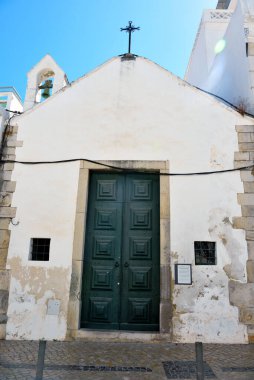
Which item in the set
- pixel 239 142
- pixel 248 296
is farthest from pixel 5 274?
pixel 239 142

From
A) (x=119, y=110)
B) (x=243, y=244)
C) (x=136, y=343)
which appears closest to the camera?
(x=136, y=343)

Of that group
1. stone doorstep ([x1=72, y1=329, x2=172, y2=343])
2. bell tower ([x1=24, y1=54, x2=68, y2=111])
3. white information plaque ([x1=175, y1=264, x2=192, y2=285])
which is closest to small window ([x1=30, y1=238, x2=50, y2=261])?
stone doorstep ([x1=72, y1=329, x2=172, y2=343])

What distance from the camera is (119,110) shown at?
5371 mm

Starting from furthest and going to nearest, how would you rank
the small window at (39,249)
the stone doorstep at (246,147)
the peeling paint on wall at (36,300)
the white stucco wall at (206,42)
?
the white stucco wall at (206,42) → the stone doorstep at (246,147) → the small window at (39,249) → the peeling paint on wall at (36,300)

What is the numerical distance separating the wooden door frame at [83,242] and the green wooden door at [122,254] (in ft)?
0.62

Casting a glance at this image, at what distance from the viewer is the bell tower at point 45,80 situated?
6.69 meters

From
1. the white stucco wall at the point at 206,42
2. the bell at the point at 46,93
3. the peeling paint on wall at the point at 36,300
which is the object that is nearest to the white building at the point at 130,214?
the peeling paint on wall at the point at 36,300

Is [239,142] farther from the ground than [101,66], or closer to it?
closer to it

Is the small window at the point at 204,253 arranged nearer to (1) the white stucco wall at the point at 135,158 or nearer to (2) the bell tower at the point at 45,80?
(1) the white stucco wall at the point at 135,158

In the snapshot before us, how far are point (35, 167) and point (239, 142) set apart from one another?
343 centimetres

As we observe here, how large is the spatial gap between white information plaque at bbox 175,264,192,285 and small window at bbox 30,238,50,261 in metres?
2.01

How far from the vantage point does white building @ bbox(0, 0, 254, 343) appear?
445 cm

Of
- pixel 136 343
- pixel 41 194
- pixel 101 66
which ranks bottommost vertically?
pixel 136 343

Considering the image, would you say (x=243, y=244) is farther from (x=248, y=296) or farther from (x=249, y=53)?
(x=249, y=53)
